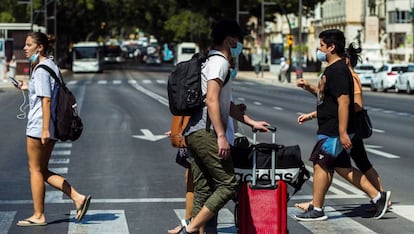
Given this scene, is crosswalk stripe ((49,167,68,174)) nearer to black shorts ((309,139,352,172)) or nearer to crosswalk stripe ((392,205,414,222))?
crosswalk stripe ((392,205,414,222))

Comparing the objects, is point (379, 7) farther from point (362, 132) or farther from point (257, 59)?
point (362, 132)

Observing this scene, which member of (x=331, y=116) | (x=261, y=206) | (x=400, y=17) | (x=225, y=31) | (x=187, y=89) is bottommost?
(x=261, y=206)

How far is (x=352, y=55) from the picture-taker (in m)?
10.0

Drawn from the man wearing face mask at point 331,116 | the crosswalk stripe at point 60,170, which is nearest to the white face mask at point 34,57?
the man wearing face mask at point 331,116

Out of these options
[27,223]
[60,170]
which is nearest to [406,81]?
[60,170]

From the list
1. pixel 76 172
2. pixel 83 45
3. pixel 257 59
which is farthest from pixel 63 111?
pixel 83 45

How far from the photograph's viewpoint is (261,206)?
25.4 ft

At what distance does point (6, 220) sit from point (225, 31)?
3.30 meters

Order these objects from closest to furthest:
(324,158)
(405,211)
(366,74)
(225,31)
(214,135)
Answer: (214,135) → (225,31) → (324,158) → (405,211) → (366,74)

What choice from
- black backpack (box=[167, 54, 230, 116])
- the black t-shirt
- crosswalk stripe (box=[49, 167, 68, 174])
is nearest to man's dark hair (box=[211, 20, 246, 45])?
black backpack (box=[167, 54, 230, 116])

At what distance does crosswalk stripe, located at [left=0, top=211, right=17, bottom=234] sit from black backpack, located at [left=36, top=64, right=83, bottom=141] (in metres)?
0.96

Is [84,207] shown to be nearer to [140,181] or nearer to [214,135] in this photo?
[214,135]

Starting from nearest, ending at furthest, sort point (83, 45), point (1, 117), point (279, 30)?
point (1, 117), point (83, 45), point (279, 30)

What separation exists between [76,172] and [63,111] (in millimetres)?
4865
